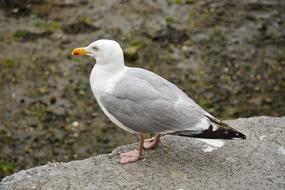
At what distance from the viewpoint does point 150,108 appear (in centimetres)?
280

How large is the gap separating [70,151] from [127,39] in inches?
54.4

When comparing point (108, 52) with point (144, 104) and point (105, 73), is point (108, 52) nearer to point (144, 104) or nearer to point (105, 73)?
point (105, 73)

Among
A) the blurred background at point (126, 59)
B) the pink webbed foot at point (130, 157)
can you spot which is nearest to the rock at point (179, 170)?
the pink webbed foot at point (130, 157)

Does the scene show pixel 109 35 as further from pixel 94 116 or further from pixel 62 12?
pixel 94 116

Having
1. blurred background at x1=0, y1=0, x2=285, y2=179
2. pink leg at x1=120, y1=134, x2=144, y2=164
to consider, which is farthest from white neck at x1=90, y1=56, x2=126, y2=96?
blurred background at x1=0, y1=0, x2=285, y2=179

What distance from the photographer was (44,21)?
5.42 m

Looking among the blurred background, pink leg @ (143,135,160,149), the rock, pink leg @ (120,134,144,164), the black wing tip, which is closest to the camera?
the black wing tip

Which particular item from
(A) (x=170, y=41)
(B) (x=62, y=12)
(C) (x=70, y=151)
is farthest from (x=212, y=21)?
(C) (x=70, y=151)

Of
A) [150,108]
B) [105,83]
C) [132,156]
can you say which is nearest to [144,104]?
[150,108]

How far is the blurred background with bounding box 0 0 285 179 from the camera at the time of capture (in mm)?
4426

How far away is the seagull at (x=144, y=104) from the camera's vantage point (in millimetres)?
2777

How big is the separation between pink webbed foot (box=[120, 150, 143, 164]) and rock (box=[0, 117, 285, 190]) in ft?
0.08

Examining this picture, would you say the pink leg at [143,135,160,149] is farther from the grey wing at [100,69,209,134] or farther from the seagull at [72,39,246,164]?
the grey wing at [100,69,209,134]

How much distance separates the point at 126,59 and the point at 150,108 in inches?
90.4
